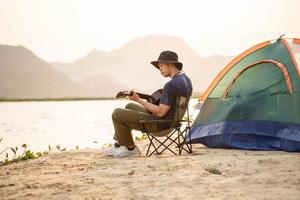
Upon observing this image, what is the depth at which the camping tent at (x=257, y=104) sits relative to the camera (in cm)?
810

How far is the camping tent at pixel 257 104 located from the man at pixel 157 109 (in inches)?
54.4

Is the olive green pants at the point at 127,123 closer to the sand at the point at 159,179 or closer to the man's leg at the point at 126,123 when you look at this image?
the man's leg at the point at 126,123

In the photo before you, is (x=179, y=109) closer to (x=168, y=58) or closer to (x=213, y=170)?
(x=168, y=58)

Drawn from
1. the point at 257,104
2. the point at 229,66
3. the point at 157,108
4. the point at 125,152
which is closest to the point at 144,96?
the point at 157,108

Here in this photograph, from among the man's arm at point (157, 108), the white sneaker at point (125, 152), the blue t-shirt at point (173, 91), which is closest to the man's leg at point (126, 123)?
the white sneaker at point (125, 152)

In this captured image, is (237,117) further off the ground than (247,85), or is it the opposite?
(247,85)

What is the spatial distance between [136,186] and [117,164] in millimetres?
1823

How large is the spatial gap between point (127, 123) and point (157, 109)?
1.92ft

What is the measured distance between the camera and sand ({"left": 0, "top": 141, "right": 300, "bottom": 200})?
4.76 meters

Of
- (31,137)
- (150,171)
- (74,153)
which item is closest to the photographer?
(150,171)

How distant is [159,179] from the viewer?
18.1 feet

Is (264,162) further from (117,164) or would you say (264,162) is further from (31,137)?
(31,137)

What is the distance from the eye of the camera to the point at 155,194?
475 centimetres

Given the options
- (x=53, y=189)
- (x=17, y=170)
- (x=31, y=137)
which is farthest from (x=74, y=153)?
(x=31, y=137)
